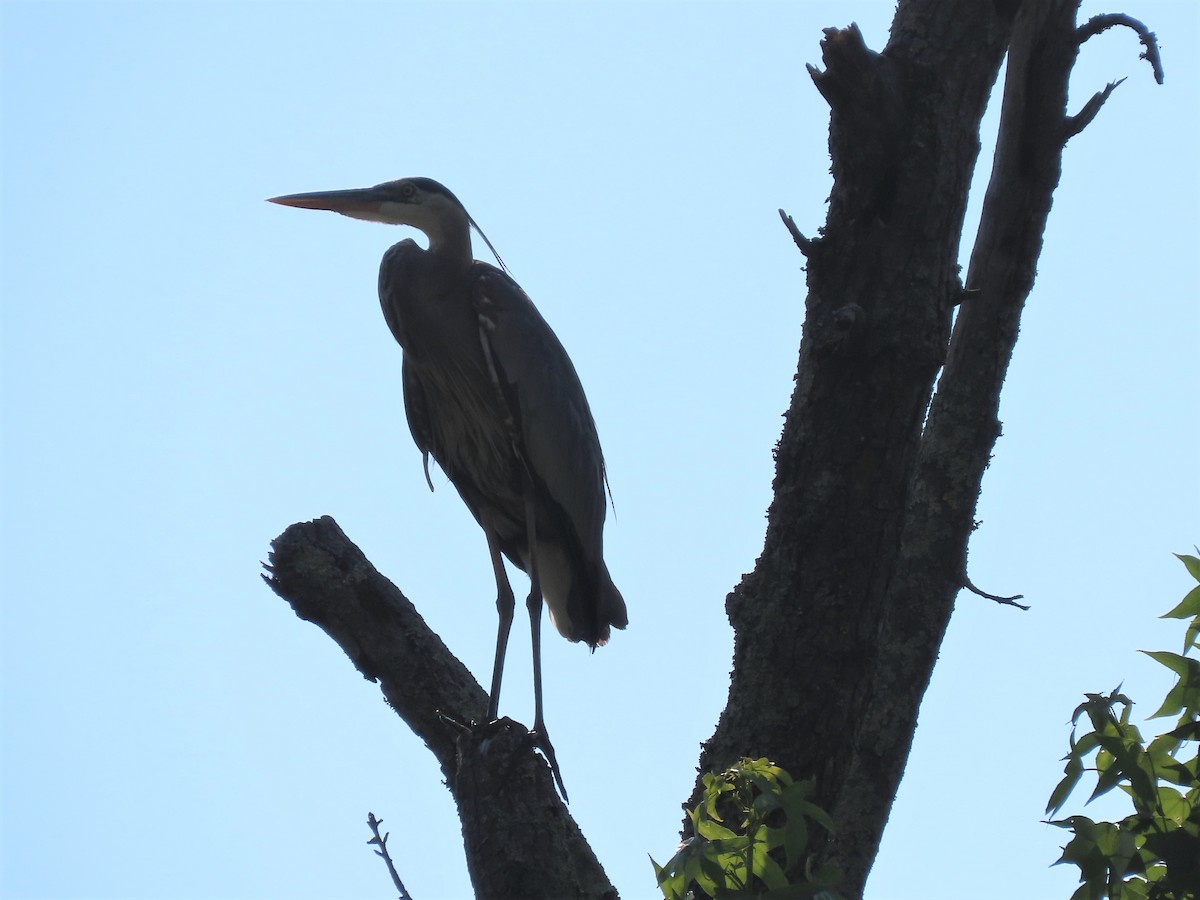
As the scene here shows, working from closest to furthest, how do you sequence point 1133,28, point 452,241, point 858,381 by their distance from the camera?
point 858,381, point 1133,28, point 452,241

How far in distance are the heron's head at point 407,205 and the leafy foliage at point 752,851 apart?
147 inches

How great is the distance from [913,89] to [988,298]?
4.91ft

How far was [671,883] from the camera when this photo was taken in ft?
7.65

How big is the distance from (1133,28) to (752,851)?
3123 millimetres

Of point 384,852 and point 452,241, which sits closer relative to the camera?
point 384,852

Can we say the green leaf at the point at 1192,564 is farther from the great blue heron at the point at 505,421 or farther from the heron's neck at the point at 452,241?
the heron's neck at the point at 452,241

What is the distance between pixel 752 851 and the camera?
7.72 feet

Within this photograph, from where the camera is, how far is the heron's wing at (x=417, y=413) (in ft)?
18.6

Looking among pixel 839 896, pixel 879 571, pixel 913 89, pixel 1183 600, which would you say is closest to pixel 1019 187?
pixel 913 89

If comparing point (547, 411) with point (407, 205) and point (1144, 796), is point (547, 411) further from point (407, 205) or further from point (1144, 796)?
point (1144, 796)

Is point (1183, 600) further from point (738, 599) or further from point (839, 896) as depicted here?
point (738, 599)

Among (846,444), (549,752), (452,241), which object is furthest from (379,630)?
(452,241)

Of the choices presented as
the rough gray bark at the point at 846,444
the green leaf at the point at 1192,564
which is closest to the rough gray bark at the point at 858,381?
the rough gray bark at the point at 846,444

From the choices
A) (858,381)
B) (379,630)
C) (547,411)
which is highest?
(547,411)
